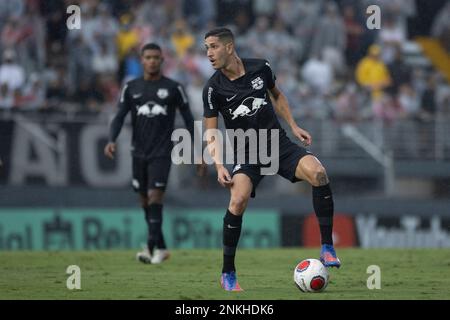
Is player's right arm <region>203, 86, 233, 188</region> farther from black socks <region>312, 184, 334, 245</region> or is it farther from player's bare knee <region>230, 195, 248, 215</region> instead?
black socks <region>312, 184, 334, 245</region>

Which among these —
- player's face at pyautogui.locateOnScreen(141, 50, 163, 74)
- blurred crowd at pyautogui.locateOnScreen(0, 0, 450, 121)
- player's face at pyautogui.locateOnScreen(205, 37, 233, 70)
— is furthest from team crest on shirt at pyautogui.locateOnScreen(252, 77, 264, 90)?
blurred crowd at pyautogui.locateOnScreen(0, 0, 450, 121)

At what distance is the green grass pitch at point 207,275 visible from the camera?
962 cm

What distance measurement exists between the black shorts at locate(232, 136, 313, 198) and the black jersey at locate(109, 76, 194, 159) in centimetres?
346

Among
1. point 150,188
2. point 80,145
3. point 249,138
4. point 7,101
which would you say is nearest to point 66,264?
point 150,188

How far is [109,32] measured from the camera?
20406mm

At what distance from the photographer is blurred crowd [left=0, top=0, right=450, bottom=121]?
1944 centimetres

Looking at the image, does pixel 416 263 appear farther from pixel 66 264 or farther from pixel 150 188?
pixel 66 264

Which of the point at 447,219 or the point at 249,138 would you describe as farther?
the point at 447,219

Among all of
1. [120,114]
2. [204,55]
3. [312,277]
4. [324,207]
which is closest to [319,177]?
[324,207]

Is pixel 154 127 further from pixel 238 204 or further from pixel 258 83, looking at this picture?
pixel 238 204

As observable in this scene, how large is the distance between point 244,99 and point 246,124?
235mm

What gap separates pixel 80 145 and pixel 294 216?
12.5 ft

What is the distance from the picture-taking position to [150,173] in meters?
13.6
